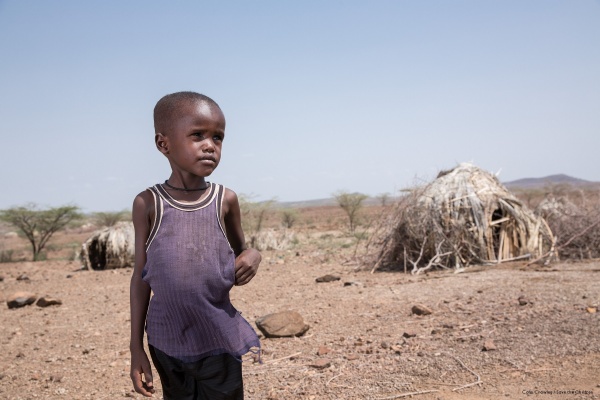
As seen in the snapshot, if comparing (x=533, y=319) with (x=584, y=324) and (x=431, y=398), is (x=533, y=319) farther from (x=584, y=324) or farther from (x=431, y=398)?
(x=431, y=398)

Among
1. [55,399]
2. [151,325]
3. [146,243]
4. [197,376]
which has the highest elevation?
[146,243]

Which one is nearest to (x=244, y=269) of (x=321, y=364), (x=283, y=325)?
(x=321, y=364)

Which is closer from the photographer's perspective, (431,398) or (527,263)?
(431,398)

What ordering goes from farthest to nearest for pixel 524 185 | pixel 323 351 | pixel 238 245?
pixel 524 185
pixel 323 351
pixel 238 245

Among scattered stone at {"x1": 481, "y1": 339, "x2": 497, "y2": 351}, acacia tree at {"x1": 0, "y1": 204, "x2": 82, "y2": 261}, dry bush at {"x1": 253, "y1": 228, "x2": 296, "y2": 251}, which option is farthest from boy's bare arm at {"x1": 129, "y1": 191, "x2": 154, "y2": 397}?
acacia tree at {"x1": 0, "y1": 204, "x2": 82, "y2": 261}

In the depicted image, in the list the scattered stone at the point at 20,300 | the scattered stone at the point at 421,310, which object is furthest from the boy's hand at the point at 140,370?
the scattered stone at the point at 20,300

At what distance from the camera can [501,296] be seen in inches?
224

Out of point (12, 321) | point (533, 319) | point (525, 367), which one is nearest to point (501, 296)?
point (533, 319)

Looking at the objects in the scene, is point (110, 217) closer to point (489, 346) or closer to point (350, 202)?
point (350, 202)

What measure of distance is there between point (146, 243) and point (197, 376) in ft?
1.61

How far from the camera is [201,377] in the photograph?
5.77 ft

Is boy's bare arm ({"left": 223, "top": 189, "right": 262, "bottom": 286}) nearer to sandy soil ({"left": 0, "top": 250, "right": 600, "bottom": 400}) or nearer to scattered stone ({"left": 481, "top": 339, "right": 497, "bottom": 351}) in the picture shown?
sandy soil ({"left": 0, "top": 250, "right": 600, "bottom": 400})

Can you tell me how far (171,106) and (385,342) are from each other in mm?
3126

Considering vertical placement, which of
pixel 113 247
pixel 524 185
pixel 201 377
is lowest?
pixel 113 247
